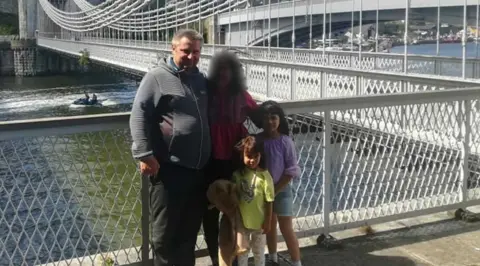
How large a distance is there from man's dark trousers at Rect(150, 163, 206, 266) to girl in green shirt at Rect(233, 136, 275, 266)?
0.17 meters

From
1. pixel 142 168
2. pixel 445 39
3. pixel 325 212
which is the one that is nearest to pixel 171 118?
pixel 142 168

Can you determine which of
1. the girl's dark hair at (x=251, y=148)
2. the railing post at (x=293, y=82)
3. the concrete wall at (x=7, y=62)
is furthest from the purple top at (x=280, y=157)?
→ the concrete wall at (x=7, y=62)

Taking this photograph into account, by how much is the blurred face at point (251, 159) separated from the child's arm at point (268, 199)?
3.0 inches

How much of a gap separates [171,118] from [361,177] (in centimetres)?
163

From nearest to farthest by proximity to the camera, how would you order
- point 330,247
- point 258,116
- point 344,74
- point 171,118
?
point 171,118
point 258,116
point 330,247
point 344,74

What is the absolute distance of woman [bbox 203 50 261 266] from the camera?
296 centimetres

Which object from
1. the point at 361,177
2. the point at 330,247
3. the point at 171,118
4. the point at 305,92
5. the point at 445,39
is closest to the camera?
the point at 171,118

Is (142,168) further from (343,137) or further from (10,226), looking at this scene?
(343,137)

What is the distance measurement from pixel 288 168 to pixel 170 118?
665 millimetres

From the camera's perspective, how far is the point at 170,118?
111 inches

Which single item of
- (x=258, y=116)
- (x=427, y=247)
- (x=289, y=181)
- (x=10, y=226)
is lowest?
(x=427, y=247)

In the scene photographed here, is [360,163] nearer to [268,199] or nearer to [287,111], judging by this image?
[287,111]

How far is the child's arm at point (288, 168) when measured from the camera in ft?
10.5

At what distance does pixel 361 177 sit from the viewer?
4090mm
